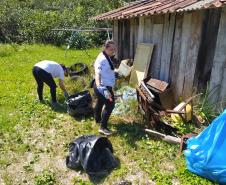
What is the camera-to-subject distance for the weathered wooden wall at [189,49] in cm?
586

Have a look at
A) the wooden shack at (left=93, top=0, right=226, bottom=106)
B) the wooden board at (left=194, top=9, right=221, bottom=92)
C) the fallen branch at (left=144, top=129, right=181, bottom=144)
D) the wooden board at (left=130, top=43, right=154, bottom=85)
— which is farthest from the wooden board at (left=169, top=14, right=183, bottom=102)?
the fallen branch at (left=144, top=129, right=181, bottom=144)

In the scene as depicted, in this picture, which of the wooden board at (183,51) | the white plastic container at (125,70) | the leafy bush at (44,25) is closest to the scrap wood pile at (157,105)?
the wooden board at (183,51)

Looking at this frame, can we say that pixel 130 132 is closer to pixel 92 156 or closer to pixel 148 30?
pixel 92 156

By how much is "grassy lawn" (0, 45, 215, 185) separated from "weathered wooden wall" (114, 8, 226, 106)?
1.53 meters

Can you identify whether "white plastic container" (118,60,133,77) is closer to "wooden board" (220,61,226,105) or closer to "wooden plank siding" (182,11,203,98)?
"wooden plank siding" (182,11,203,98)

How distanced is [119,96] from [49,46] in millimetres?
13163

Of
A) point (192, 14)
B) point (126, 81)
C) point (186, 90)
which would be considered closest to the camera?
point (192, 14)

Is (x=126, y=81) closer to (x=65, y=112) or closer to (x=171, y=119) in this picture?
(x=65, y=112)

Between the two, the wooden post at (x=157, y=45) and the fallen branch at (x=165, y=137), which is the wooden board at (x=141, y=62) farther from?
the fallen branch at (x=165, y=137)

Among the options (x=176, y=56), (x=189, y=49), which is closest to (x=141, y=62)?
(x=176, y=56)

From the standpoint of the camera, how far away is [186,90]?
676 centimetres

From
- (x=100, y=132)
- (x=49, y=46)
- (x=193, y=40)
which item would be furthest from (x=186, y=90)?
(x=49, y=46)

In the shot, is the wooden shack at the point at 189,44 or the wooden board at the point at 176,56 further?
the wooden board at the point at 176,56

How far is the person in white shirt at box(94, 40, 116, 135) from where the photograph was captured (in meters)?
5.60
